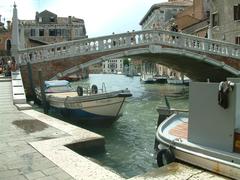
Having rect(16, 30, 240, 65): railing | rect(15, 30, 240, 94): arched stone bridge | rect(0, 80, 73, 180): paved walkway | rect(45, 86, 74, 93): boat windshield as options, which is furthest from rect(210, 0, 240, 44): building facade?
rect(0, 80, 73, 180): paved walkway

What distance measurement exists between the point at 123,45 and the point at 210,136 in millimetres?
11215

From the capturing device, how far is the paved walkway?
3566 mm

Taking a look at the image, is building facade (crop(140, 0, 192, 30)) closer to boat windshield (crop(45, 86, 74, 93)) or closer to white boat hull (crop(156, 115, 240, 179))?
boat windshield (crop(45, 86, 74, 93))

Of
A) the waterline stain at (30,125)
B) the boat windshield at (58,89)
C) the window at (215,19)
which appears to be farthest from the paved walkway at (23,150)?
the window at (215,19)

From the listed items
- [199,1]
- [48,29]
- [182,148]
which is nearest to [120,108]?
[182,148]

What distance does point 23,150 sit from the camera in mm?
4391

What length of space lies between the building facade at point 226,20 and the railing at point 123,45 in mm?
3816

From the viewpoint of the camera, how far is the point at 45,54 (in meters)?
13.6

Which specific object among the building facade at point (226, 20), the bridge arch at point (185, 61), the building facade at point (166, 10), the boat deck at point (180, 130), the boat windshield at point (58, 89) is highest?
the building facade at point (166, 10)

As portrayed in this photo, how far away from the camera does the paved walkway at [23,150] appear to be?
3.57 metres

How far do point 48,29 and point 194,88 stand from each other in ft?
136

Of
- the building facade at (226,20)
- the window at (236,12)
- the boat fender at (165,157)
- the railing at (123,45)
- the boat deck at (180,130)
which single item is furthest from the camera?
the building facade at (226,20)

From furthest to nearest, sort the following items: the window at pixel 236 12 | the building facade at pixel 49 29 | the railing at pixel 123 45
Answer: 1. the building facade at pixel 49 29
2. the window at pixel 236 12
3. the railing at pixel 123 45

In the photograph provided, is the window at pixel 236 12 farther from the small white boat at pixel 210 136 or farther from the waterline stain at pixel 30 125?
the small white boat at pixel 210 136
